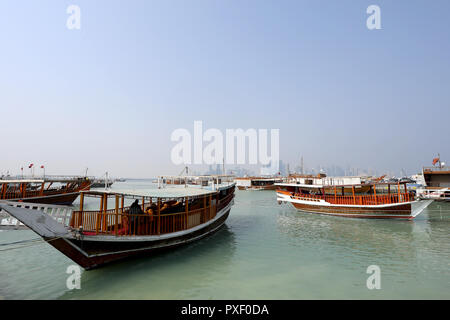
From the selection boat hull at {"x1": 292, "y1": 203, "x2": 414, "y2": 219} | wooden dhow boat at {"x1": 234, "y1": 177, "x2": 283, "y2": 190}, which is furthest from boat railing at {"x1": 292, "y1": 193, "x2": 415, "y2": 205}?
wooden dhow boat at {"x1": 234, "y1": 177, "x2": 283, "y2": 190}

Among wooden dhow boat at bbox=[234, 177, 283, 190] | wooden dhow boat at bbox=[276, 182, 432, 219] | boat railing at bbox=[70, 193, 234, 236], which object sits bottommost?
wooden dhow boat at bbox=[234, 177, 283, 190]

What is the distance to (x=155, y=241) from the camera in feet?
29.3

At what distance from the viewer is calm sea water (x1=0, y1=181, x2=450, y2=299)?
6602mm

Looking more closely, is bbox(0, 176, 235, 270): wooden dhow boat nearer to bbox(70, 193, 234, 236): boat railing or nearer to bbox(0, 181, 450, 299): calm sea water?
bbox(70, 193, 234, 236): boat railing

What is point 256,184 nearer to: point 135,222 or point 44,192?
point 44,192

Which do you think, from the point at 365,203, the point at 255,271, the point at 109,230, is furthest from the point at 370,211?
the point at 109,230

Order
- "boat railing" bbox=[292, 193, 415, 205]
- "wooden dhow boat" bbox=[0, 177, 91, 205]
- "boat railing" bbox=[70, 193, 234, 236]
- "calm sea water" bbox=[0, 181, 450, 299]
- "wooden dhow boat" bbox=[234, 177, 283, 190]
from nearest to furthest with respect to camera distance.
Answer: "calm sea water" bbox=[0, 181, 450, 299], "boat railing" bbox=[70, 193, 234, 236], "boat railing" bbox=[292, 193, 415, 205], "wooden dhow boat" bbox=[0, 177, 91, 205], "wooden dhow boat" bbox=[234, 177, 283, 190]

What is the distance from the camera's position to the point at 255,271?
320 inches

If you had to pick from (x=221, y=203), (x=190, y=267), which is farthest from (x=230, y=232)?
(x=190, y=267)

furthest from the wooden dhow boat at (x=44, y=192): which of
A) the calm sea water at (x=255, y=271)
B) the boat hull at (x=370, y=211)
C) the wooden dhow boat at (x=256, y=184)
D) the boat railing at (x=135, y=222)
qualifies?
the wooden dhow boat at (x=256, y=184)

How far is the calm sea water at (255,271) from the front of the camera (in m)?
6.60

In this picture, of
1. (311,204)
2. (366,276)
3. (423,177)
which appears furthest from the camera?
(423,177)

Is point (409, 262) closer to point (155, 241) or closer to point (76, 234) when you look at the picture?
point (155, 241)
